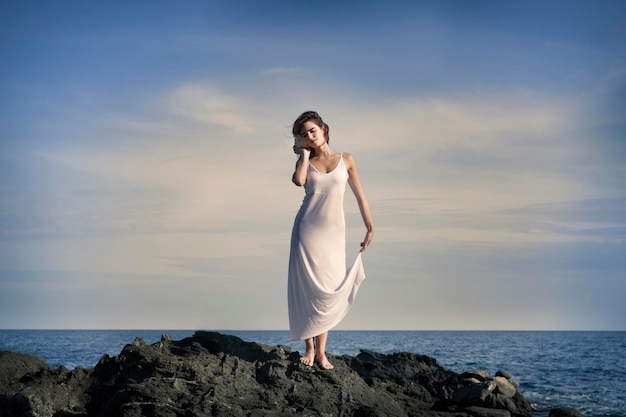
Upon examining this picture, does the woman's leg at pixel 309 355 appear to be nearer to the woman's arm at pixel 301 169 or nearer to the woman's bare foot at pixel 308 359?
the woman's bare foot at pixel 308 359

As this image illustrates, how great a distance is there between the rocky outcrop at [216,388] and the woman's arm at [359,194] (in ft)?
5.94

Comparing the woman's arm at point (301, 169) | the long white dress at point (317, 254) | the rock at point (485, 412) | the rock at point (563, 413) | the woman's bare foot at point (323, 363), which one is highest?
Answer: the woman's arm at point (301, 169)

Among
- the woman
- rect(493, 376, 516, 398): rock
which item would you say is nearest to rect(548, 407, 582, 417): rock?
rect(493, 376, 516, 398): rock

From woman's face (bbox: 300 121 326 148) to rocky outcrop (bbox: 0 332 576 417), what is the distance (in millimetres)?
2792

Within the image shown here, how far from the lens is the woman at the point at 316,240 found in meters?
8.70

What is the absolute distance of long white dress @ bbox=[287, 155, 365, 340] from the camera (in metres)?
8.70

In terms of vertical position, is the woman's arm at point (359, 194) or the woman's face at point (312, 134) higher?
the woman's face at point (312, 134)

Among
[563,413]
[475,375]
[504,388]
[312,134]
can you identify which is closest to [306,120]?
[312,134]

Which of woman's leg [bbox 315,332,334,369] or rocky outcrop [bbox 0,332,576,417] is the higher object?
woman's leg [bbox 315,332,334,369]

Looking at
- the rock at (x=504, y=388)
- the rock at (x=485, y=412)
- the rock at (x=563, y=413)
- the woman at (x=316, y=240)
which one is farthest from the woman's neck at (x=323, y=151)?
the rock at (x=563, y=413)

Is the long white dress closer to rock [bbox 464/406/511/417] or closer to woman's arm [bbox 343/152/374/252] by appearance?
woman's arm [bbox 343/152/374/252]

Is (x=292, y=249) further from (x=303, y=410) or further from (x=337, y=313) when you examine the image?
(x=303, y=410)

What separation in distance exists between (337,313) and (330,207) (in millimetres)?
1404

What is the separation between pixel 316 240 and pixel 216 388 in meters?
2.22
